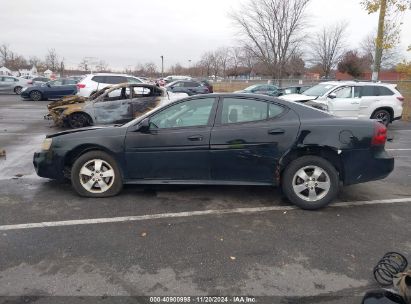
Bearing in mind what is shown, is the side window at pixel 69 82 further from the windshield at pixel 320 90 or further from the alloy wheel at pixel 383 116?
the alloy wheel at pixel 383 116

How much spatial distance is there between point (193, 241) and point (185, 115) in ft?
5.96

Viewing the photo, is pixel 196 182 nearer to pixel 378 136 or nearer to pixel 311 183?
pixel 311 183

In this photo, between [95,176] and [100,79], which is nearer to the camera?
[95,176]

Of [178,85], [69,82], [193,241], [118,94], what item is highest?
[69,82]

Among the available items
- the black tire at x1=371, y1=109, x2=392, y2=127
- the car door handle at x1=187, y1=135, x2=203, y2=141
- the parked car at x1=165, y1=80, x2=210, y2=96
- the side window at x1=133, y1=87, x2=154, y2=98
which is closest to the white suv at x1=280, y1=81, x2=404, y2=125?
the black tire at x1=371, y1=109, x2=392, y2=127

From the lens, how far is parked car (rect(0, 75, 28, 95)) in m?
29.1

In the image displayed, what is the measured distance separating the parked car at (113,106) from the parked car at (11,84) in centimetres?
2151

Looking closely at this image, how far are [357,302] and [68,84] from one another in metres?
24.6

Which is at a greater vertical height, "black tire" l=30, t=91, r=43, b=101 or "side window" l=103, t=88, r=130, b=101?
"side window" l=103, t=88, r=130, b=101

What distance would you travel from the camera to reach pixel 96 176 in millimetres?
4949

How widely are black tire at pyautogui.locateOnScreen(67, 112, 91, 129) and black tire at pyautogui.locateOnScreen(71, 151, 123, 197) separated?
6.30 meters

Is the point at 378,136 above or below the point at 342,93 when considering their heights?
below

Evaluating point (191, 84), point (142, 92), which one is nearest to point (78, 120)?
point (142, 92)

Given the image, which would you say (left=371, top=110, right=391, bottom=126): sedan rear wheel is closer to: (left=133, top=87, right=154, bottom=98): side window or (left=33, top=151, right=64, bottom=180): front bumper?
(left=133, top=87, right=154, bottom=98): side window
